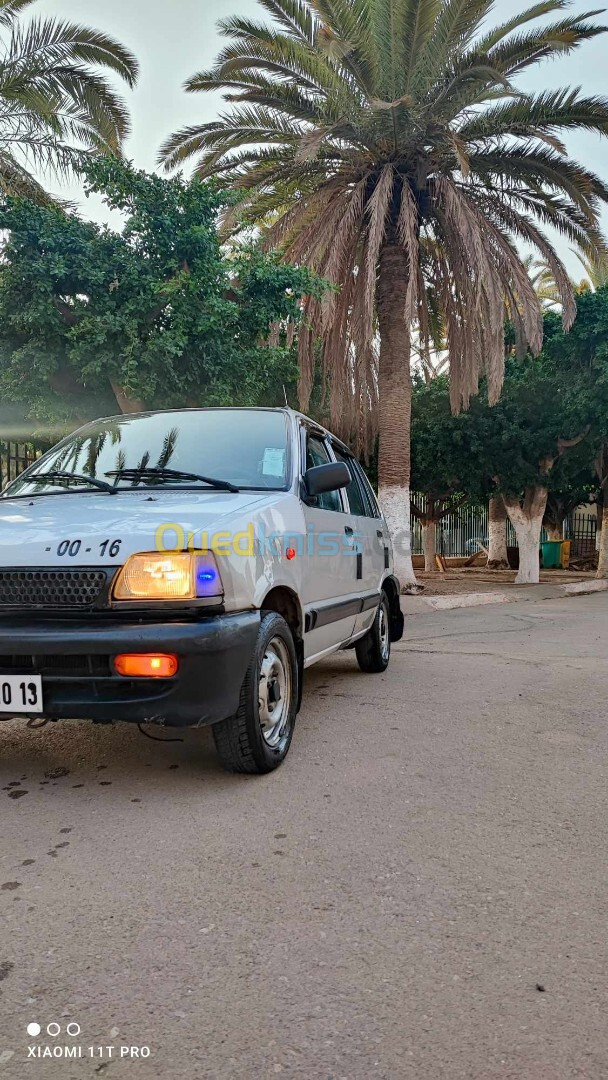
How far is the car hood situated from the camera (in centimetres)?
330

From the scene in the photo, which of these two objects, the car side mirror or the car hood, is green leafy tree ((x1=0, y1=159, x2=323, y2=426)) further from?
the car hood

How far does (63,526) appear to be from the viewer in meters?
3.49

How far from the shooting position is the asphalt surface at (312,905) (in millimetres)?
1873

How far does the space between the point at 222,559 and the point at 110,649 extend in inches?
23.1

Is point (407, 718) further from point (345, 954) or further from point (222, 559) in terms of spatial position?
point (345, 954)

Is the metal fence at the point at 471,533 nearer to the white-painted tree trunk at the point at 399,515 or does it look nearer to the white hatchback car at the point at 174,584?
the white-painted tree trunk at the point at 399,515

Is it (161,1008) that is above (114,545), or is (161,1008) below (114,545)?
below

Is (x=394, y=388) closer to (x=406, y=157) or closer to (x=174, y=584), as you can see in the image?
(x=406, y=157)

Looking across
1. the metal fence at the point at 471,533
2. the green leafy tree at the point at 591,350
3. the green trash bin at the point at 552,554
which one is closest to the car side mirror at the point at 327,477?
the green leafy tree at the point at 591,350

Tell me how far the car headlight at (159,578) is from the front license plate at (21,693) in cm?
48

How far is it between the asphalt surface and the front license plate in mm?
455

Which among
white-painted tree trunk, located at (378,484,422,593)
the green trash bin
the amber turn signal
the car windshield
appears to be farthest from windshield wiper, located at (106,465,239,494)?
the green trash bin

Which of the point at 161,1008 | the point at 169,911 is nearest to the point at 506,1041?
the point at 161,1008

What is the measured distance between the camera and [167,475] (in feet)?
14.1
